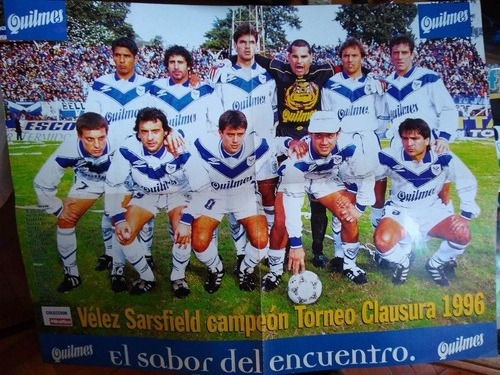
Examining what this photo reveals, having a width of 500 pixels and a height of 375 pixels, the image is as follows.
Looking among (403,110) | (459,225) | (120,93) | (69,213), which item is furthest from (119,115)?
(459,225)

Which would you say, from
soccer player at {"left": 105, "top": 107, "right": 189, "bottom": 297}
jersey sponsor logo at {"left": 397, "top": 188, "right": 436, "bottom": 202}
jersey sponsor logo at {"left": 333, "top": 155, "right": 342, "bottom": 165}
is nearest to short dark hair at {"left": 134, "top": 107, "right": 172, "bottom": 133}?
soccer player at {"left": 105, "top": 107, "right": 189, "bottom": 297}

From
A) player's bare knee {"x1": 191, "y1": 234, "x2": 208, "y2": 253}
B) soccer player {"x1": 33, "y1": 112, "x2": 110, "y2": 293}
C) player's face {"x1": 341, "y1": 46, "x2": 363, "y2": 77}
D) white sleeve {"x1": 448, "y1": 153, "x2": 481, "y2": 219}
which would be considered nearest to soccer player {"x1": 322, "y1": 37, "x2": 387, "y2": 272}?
player's face {"x1": 341, "y1": 46, "x2": 363, "y2": 77}

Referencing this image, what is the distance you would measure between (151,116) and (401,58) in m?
0.35

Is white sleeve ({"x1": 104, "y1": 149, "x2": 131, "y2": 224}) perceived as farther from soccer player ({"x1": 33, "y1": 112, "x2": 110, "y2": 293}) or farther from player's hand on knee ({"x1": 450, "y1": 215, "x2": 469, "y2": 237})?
player's hand on knee ({"x1": 450, "y1": 215, "x2": 469, "y2": 237})

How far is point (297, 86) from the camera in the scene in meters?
0.70

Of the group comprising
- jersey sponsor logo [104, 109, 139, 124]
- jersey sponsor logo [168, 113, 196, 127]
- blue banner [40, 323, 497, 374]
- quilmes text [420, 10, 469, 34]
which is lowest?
blue banner [40, 323, 497, 374]

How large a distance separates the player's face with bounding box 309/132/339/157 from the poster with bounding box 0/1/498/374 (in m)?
0.08

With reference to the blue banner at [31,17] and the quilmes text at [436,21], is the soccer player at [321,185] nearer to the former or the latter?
the quilmes text at [436,21]

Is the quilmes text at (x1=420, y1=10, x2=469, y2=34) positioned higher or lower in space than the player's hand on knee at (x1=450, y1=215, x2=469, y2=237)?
higher

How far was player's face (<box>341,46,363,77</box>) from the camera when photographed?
2.33 feet

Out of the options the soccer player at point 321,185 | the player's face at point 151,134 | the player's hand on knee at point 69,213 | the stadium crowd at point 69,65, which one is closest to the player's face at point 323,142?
the soccer player at point 321,185

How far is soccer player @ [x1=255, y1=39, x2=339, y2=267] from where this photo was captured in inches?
27.7

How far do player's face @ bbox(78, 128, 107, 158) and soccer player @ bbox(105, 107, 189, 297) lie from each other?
0.08 feet

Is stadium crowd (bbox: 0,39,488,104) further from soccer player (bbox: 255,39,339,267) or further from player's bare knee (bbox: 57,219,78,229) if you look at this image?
player's bare knee (bbox: 57,219,78,229)
